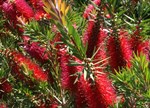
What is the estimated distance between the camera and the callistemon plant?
80 centimetres

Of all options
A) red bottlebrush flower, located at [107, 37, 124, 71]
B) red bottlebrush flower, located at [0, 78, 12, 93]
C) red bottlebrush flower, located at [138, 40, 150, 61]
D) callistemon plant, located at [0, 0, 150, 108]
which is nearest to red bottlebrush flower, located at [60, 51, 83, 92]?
callistemon plant, located at [0, 0, 150, 108]

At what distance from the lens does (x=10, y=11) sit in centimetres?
137

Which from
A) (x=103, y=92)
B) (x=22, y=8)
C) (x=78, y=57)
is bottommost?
(x=103, y=92)

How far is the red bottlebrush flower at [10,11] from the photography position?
1361 millimetres

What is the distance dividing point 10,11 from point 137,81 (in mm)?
690

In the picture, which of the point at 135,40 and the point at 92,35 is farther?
the point at 135,40

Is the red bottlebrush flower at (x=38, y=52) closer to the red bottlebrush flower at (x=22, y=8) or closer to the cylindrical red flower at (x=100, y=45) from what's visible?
the red bottlebrush flower at (x=22, y=8)

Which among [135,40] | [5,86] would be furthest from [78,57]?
[5,86]

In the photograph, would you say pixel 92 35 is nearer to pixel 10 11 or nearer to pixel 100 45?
pixel 100 45

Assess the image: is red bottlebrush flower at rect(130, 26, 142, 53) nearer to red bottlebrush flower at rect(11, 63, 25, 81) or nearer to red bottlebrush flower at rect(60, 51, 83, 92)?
red bottlebrush flower at rect(60, 51, 83, 92)

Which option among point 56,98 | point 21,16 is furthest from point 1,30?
point 56,98

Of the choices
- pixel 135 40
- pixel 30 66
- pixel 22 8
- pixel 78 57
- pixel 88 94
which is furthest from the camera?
pixel 22 8

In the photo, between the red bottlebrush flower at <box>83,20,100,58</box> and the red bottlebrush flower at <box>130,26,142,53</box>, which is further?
the red bottlebrush flower at <box>130,26,142,53</box>

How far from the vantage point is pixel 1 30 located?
4.74ft
